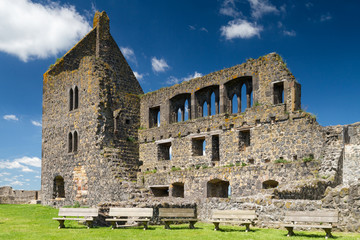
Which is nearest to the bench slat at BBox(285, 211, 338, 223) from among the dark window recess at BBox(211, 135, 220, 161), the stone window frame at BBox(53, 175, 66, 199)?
the dark window recess at BBox(211, 135, 220, 161)

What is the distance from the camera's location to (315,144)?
20391 mm

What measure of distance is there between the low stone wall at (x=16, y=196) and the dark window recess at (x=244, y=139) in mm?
18208

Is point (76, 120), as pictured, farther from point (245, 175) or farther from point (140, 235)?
point (140, 235)

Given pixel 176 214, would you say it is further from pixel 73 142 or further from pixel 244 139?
pixel 73 142

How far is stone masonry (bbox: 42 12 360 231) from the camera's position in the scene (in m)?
19.8

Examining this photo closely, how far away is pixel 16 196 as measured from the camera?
1377 inches

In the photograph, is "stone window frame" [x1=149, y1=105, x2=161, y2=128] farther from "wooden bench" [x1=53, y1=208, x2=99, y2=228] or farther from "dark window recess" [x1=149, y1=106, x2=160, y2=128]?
"wooden bench" [x1=53, y1=208, x2=99, y2=228]

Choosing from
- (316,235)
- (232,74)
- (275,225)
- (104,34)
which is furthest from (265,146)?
(104,34)

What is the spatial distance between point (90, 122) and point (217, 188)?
29.4ft

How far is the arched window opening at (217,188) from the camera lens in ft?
78.2

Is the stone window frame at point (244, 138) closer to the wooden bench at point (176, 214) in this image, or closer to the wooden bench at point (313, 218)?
the wooden bench at point (176, 214)

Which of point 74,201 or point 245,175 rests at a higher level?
point 245,175

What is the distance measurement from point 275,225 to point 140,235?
468 cm

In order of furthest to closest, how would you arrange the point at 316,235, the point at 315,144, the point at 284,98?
1. the point at 284,98
2. the point at 315,144
3. the point at 316,235
